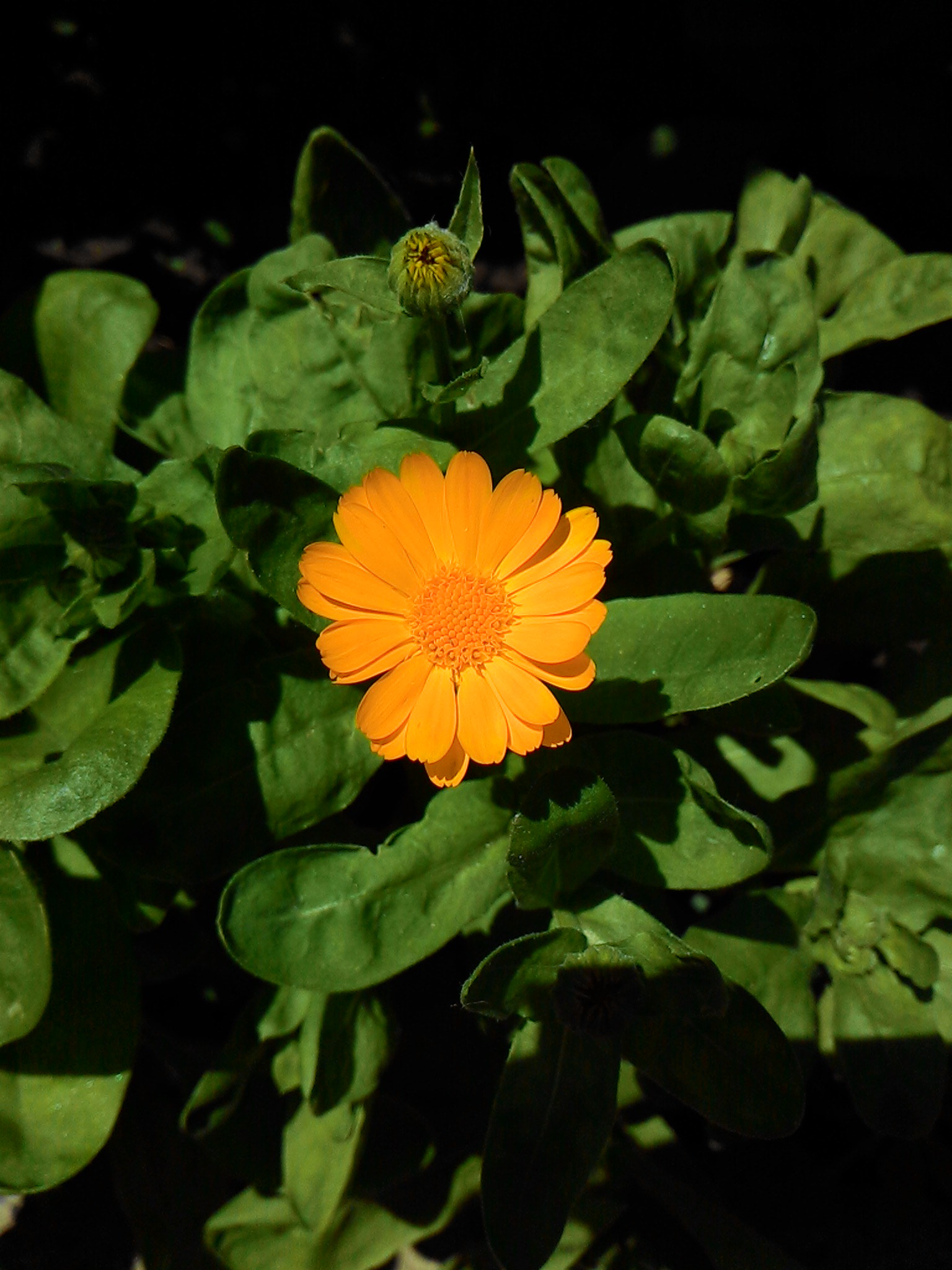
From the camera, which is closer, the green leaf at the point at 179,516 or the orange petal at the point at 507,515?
the orange petal at the point at 507,515

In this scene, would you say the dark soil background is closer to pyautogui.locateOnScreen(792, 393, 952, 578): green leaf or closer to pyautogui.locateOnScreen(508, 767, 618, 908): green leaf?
pyautogui.locateOnScreen(792, 393, 952, 578): green leaf

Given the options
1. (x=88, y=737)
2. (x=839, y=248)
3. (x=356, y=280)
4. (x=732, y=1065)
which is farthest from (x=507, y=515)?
(x=839, y=248)

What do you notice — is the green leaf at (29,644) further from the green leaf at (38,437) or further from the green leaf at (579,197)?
the green leaf at (579,197)


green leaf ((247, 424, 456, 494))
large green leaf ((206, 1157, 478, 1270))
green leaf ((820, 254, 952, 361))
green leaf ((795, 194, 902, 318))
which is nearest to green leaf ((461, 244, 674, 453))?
green leaf ((247, 424, 456, 494))

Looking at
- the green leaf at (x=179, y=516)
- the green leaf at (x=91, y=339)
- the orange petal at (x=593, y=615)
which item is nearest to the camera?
the orange petal at (x=593, y=615)

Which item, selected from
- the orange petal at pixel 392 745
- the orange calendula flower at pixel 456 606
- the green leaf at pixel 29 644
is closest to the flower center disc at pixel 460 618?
the orange calendula flower at pixel 456 606

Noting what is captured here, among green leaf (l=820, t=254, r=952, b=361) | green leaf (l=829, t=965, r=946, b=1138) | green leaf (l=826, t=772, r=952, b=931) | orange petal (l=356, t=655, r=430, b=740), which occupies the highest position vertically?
green leaf (l=820, t=254, r=952, b=361)
